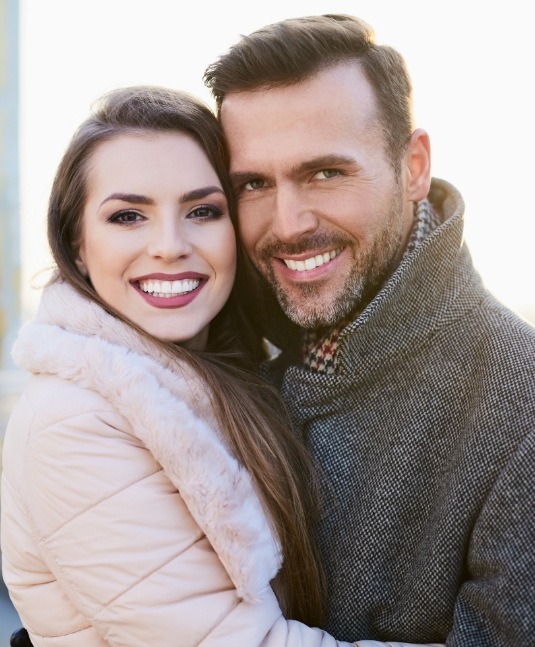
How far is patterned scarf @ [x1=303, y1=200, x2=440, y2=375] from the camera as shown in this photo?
189 cm

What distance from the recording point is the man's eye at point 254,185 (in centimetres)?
195

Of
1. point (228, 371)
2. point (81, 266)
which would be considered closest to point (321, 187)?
point (228, 371)

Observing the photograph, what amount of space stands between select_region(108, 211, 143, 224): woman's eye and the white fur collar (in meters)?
0.27

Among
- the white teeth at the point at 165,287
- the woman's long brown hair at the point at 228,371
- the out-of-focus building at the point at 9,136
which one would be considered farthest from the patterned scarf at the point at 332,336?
the out-of-focus building at the point at 9,136

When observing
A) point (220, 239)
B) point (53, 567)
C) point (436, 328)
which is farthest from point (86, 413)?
point (436, 328)

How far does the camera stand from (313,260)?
1947mm

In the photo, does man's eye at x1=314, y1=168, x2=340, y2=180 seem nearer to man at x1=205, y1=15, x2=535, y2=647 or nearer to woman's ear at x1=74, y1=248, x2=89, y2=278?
man at x1=205, y1=15, x2=535, y2=647

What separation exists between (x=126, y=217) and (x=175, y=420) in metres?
0.60

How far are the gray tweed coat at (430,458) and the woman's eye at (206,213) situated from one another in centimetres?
44

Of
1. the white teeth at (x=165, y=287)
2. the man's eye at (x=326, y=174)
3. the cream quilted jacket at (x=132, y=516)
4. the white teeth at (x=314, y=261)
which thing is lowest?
the cream quilted jacket at (x=132, y=516)

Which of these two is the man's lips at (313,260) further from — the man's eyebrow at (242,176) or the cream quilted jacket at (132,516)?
the cream quilted jacket at (132,516)

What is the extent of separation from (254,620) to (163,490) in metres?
0.30

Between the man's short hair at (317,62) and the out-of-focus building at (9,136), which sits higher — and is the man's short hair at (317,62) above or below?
above

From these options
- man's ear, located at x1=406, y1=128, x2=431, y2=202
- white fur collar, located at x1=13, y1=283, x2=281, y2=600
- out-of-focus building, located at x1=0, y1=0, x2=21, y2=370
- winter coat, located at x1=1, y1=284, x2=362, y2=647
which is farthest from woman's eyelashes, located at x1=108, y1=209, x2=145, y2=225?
out-of-focus building, located at x1=0, y1=0, x2=21, y2=370
